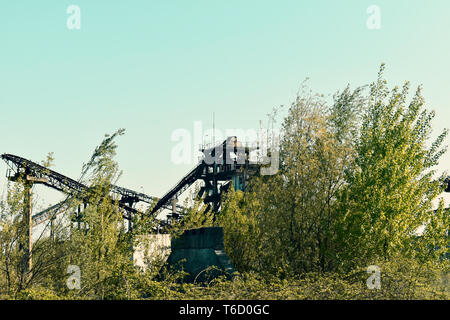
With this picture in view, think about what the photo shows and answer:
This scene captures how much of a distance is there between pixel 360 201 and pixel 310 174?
211cm

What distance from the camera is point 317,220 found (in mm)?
17922

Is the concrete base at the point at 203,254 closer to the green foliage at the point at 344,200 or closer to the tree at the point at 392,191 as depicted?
the green foliage at the point at 344,200

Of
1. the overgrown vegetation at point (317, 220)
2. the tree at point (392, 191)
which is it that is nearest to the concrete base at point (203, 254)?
the overgrown vegetation at point (317, 220)

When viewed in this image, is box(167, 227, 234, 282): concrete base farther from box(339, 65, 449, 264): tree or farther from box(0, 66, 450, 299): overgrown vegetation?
box(339, 65, 449, 264): tree

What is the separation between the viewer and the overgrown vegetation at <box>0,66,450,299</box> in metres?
14.0

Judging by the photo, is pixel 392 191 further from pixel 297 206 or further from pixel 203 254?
pixel 203 254

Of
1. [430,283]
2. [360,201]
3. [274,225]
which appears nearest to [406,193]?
[360,201]

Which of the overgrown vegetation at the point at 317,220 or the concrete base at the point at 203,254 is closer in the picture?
the overgrown vegetation at the point at 317,220

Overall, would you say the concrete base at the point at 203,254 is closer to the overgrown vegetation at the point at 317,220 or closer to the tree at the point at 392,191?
the overgrown vegetation at the point at 317,220

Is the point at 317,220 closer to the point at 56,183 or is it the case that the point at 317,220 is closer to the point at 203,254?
the point at 203,254

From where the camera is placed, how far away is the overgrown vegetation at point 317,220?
1398 cm

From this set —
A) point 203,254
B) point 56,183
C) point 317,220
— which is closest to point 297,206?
point 317,220

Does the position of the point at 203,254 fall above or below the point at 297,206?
below

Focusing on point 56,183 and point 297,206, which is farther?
point 56,183
